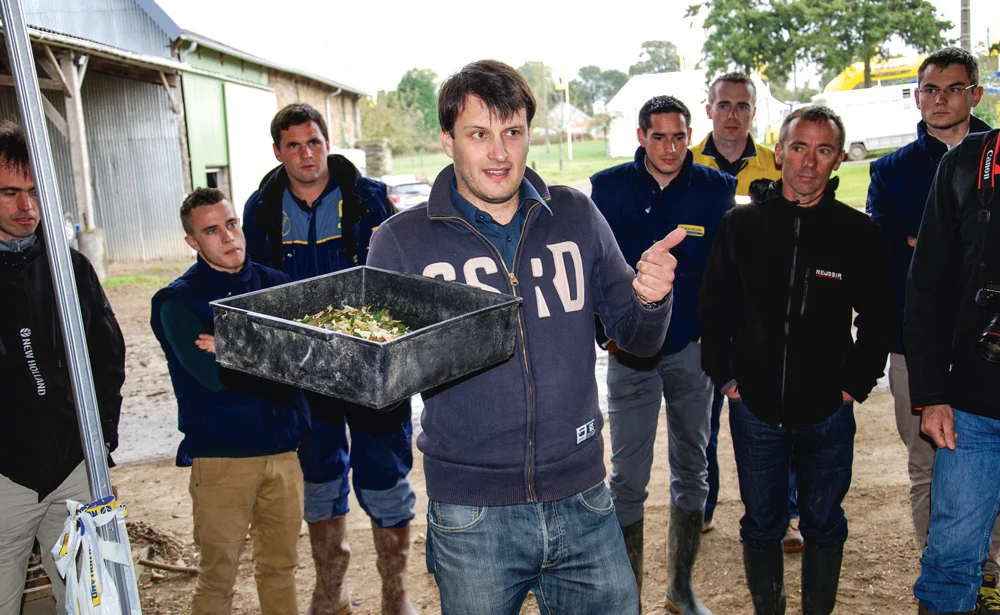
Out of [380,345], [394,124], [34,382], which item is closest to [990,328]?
[380,345]

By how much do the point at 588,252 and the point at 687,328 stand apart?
171 centimetres

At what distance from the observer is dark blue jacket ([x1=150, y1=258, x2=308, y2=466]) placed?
3455 millimetres

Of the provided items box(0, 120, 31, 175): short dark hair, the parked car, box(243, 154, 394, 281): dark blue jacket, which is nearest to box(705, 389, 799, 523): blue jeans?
box(243, 154, 394, 281): dark blue jacket

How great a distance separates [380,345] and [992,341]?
215cm

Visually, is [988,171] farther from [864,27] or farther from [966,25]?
[864,27]

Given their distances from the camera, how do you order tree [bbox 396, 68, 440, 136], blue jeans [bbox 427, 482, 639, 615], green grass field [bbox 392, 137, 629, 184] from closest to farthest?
blue jeans [bbox 427, 482, 639, 615], green grass field [bbox 392, 137, 629, 184], tree [bbox 396, 68, 440, 136]

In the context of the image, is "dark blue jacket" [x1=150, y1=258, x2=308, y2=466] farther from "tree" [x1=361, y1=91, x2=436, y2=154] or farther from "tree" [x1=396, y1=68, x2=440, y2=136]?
"tree" [x1=396, y1=68, x2=440, y2=136]

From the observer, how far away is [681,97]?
35312 millimetres

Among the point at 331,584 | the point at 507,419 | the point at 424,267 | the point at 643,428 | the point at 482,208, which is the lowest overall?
the point at 331,584

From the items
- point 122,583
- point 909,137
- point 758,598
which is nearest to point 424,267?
point 122,583

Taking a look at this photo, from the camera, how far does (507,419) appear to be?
2.33 m

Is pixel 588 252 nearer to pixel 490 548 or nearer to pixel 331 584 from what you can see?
pixel 490 548

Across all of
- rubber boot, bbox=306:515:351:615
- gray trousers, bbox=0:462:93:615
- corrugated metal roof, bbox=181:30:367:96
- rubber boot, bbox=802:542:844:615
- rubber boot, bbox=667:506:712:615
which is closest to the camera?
gray trousers, bbox=0:462:93:615

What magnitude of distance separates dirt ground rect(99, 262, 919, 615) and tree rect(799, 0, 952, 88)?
33.1 metres
